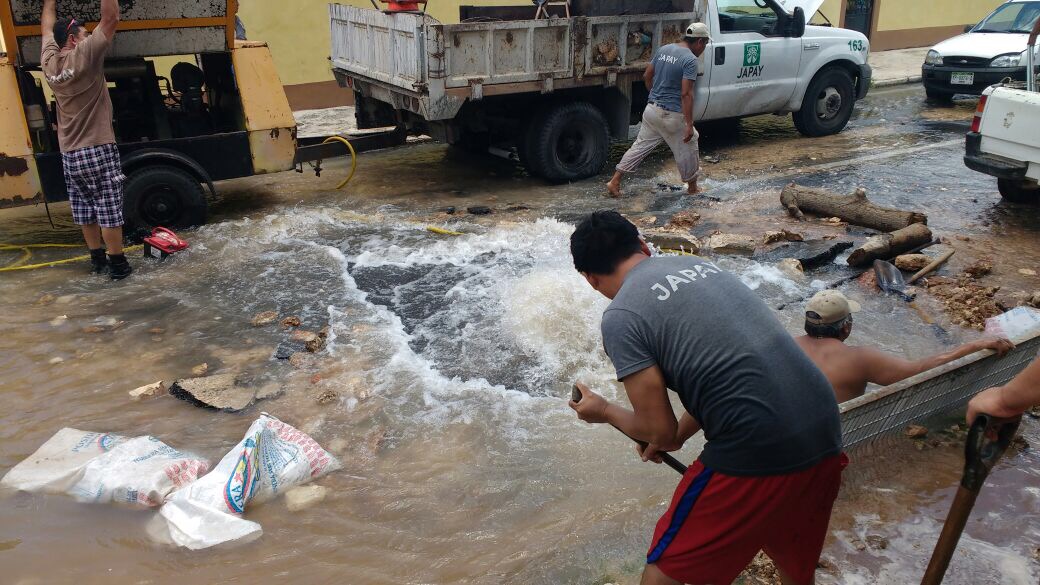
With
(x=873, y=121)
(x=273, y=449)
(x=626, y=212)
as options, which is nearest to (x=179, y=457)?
(x=273, y=449)

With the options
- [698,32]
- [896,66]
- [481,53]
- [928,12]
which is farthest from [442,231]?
[928,12]

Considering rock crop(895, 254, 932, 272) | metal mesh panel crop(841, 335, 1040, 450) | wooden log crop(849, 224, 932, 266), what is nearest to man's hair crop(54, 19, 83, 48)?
metal mesh panel crop(841, 335, 1040, 450)

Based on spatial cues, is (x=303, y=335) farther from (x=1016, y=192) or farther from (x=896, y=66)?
A: (x=896, y=66)

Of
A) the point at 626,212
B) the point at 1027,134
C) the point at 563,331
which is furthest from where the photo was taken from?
the point at 626,212

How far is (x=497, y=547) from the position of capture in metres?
3.38

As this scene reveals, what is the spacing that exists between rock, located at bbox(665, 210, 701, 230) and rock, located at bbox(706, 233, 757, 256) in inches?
23.0

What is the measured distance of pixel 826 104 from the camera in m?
10.6

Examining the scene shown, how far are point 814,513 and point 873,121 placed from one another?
1090 centimetres

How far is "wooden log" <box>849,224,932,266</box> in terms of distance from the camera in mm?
6113

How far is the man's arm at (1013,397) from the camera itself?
2207 millimetres

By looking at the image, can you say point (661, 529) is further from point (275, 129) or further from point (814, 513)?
point (275, 129)

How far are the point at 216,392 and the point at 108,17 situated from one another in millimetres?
2912

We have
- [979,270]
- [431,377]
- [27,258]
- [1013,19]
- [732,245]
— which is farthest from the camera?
[1013,19]

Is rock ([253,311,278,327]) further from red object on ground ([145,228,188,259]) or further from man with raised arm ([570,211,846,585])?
man with raised arm ([570,211,846,585])
